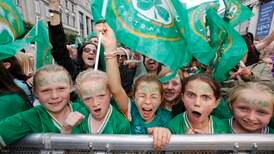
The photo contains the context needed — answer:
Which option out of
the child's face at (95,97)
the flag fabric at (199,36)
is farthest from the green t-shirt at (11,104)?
the flag fabric at (199,36)

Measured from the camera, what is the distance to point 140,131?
204cm

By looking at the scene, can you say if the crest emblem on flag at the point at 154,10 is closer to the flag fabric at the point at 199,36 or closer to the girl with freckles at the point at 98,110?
the flag fabric at the point at 199,36

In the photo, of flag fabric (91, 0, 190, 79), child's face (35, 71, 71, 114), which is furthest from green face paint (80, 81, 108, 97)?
flag fabric (91, 0, 190, 79)

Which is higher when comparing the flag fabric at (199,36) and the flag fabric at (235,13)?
the flag fabric at (235,13)

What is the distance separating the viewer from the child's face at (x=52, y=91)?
5.64 ft

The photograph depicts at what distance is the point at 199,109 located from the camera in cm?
179

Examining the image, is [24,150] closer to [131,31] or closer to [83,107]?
[83,107]

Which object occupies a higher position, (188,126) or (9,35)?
(9,35)

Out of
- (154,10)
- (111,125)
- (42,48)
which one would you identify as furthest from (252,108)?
(42,48)

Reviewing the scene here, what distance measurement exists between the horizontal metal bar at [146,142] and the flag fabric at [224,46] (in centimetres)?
104

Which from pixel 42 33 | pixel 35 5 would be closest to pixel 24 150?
pixel 42 33

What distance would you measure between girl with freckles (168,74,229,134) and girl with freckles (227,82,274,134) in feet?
0.33

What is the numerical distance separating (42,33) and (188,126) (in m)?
1.96

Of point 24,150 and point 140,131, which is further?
point 140,131
